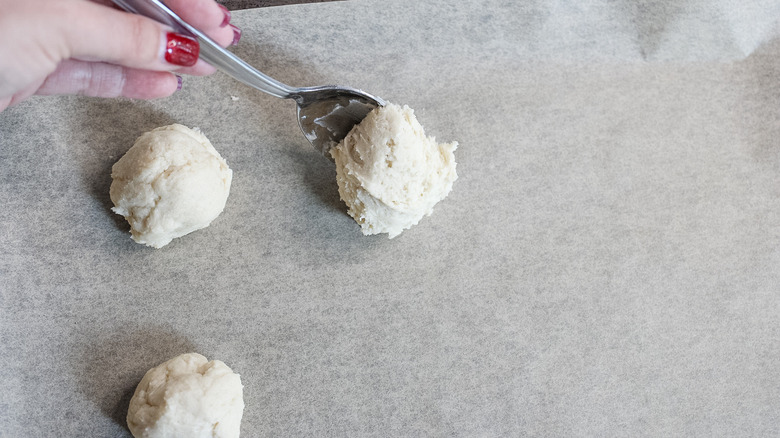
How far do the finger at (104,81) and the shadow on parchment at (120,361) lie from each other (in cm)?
52

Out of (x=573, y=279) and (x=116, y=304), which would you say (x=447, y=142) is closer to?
(x=573, y=279)

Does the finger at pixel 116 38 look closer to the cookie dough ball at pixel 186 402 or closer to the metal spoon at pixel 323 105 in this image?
the metal spoon at pixel 323 105

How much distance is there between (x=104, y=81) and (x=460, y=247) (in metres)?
0.86

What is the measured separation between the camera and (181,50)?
36.8 inches

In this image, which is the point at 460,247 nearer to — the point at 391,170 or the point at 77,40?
the point at 391,170

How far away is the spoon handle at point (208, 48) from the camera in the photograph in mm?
919

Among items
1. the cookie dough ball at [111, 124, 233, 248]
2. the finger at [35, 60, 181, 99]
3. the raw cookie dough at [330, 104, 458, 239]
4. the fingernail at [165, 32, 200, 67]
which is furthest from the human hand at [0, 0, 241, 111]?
the raw cookie dough at [330, 104, 458, 239]

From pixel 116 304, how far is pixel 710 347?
143 centimetres

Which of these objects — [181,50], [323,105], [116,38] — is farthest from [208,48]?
[323,105]

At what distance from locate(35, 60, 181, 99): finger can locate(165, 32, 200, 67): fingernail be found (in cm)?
20

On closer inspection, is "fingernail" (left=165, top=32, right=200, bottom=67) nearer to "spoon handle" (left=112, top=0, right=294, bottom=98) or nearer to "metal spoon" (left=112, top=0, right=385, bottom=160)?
"spoon handle" (left=112, top=0, right=294, bottom=98)

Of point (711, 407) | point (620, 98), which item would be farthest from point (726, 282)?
point (620, 98)

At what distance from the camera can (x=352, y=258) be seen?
4.38 feet

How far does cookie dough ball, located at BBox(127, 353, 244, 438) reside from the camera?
1137 mm
